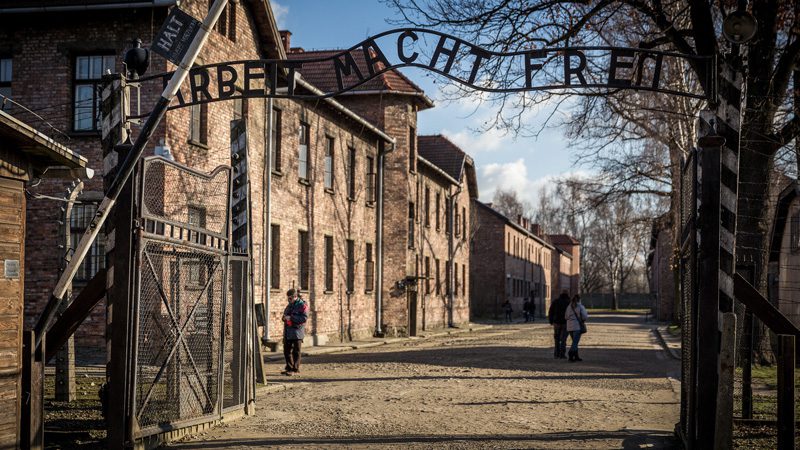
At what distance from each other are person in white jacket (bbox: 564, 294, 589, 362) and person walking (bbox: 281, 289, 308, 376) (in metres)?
7.66

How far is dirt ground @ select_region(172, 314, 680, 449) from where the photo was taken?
10.4 meters

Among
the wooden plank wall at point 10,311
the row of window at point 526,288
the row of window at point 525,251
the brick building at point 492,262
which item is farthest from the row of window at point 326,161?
the row of window at point 526,288

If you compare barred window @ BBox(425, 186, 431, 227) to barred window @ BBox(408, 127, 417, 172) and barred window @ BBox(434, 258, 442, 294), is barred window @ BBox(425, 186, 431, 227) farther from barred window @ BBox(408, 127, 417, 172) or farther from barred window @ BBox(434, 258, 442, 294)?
barred window @ BBox(408, 127, 417, 172)

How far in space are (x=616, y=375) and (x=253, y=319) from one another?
8873 millimetres

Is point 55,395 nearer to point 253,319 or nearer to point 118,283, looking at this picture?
point 253,319

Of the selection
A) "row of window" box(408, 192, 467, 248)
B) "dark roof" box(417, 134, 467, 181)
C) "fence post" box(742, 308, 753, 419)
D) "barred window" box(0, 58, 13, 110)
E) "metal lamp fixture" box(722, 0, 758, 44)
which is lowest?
"fence post" box(742, 308, 753, 419)

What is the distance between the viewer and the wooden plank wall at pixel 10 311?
8.26m

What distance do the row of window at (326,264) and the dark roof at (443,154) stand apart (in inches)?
608

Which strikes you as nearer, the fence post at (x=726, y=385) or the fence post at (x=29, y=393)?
the fence post at (x=726, y=385)

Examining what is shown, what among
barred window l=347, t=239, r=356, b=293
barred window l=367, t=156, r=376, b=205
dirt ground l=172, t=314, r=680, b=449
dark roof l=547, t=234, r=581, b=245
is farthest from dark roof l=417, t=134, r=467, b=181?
dark roof l=547, t=234, r=581, b=245

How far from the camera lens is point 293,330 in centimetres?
1859

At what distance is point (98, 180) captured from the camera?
20.2 metres

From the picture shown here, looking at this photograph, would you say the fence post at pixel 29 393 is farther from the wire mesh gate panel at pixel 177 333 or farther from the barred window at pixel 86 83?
the barred window at pixel 86 83

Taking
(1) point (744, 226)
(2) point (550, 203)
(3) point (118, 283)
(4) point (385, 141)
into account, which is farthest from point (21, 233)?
(2) point (550, 203)
